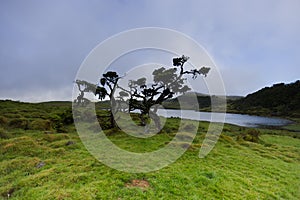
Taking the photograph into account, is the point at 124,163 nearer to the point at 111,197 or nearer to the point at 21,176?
the point at 111,197

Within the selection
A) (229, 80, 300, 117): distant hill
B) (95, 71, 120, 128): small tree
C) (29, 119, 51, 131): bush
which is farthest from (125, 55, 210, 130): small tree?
(229, 80, 300, 117): distant hill

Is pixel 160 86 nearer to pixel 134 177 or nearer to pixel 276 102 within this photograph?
pixel 134 177

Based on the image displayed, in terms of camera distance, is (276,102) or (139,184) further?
(276,102)

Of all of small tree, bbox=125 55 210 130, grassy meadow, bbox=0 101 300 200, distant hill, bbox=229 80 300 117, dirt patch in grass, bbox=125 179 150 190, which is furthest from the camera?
distant hill, bbox=229 80 300 117

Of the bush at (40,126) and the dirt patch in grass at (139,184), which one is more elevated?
the bush at (40,126)

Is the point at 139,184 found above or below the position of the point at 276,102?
below

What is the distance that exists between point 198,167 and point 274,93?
18975 cm

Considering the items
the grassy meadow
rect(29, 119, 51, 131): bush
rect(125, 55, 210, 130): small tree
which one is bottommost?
the grassy meadow

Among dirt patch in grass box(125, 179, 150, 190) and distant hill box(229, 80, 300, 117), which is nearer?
dirt patch in grass box(125, 179, 150, 190)

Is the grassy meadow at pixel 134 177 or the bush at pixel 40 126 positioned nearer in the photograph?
the grassy meadow at pixel 134 177

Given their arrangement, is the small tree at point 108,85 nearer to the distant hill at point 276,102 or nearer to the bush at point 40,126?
the bush at point 40,126

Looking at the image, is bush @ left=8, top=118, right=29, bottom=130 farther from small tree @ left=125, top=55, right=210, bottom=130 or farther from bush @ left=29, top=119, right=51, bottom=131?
small tree @ left=125, top=55, right=210, bottom=130

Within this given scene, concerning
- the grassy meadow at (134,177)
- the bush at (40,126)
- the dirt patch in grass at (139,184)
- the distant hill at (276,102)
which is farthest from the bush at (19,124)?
the distant hill at (276,102)

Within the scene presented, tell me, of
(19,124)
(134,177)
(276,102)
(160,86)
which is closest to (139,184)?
(134,177)
